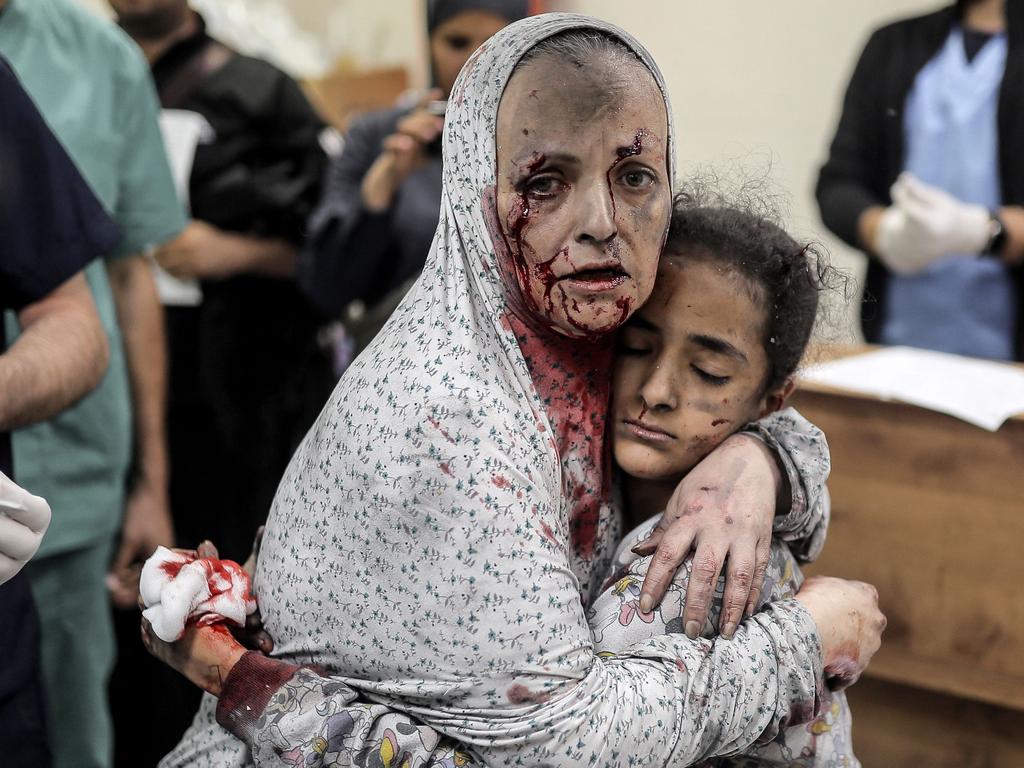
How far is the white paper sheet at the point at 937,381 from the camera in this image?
6.25 ft

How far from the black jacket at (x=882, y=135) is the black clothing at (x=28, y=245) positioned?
167 cm

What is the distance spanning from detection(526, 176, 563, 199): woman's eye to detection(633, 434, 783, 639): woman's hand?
33 centimetres

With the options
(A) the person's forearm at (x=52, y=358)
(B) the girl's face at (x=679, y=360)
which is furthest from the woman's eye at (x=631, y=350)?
(A) the person's forearm at (x=52, y=358)

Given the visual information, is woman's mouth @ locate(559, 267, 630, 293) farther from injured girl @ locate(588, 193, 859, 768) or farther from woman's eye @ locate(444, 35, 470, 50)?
woman's eye @ locate(444, 35, 470, 50)

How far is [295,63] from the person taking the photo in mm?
3922

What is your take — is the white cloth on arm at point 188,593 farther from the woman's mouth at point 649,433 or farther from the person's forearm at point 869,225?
the person's forearm at point 869,225

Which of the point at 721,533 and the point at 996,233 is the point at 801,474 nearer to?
the point at 721,533

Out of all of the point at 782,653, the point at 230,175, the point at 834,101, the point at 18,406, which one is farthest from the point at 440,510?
the point at 834,101

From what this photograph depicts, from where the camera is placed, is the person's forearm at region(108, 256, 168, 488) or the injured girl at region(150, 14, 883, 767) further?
the person's forearm at region(108, 256, 168, 488)

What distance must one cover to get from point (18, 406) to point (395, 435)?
0.56m

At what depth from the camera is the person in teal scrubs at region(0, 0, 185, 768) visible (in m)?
1.76

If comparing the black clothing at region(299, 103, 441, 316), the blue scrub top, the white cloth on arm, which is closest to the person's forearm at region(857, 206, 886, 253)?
the blue scrub top

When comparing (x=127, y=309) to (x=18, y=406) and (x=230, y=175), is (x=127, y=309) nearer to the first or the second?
(x=230, y=175)

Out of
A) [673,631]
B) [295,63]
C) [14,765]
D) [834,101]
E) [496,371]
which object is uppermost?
[834,101]
